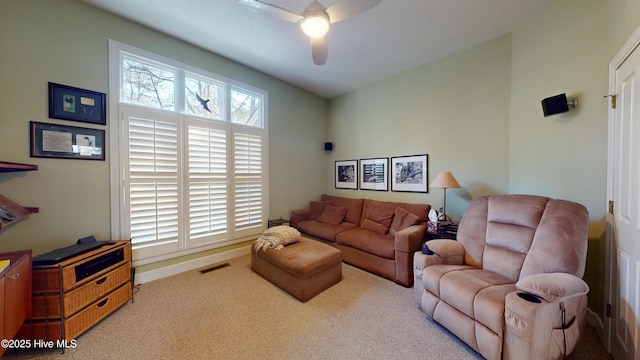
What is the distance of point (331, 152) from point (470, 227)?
10.5 feet

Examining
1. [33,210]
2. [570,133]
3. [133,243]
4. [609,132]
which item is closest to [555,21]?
[570,133]

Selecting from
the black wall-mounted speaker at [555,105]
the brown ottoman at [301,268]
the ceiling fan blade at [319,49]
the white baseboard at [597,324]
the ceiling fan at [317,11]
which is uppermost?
the ceiling fan at [317,11]

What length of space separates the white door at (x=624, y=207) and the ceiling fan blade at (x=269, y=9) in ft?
7.50

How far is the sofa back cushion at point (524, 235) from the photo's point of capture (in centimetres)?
161

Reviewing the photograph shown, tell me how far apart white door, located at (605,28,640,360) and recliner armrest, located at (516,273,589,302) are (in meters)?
0.29

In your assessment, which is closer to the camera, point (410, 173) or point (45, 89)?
point (45, 89)

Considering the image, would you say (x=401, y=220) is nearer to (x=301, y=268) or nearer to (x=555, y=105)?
(x=301, y=268)

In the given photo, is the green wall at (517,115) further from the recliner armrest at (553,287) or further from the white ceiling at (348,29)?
the recliner armrest at (553,287)

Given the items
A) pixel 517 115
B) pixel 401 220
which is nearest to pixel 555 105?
pixel 517 115

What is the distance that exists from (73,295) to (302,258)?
1.91 m

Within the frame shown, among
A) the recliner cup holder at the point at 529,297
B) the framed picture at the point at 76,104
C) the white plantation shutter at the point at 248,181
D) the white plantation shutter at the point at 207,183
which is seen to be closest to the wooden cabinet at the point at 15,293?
the framed picture at the point at 76,104

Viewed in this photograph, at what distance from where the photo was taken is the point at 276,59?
131 inches

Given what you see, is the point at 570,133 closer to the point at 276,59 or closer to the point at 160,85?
the point at 276,59

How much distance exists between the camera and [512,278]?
72.0 inches
